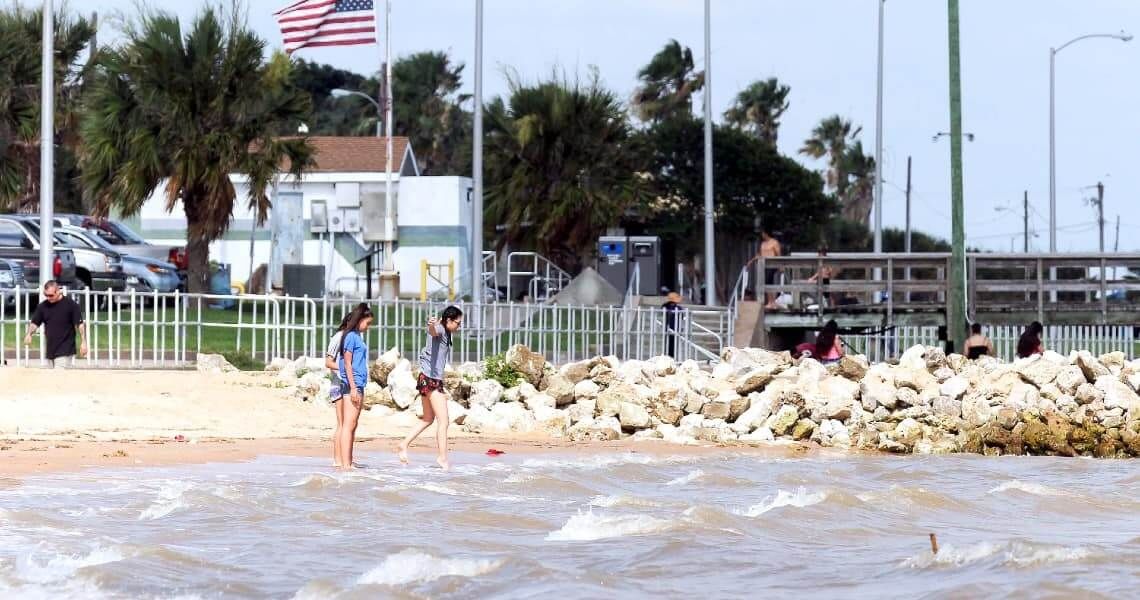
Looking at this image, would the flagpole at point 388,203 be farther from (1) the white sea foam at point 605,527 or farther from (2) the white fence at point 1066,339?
(1) the white sea foam at point 605,527

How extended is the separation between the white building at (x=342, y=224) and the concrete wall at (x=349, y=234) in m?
0.03

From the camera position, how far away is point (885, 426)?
22.4 m

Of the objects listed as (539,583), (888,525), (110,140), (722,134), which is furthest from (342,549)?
(722,134)

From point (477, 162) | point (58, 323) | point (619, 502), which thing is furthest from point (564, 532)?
point (477, 162)

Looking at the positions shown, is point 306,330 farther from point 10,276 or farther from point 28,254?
point 28,254

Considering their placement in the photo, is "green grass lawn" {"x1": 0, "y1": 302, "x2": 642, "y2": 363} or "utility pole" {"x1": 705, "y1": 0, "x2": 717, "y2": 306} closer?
"green grass lawn" {"x1": 0, "y1": 302, "x2": 642, "y2": 363}

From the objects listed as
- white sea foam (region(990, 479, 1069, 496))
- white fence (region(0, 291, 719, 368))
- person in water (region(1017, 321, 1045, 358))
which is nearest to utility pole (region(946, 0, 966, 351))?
person in water (region(1017, 321, 1045, 358))

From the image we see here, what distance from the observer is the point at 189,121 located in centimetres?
3575

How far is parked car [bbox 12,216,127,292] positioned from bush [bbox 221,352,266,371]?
11253 millimetres

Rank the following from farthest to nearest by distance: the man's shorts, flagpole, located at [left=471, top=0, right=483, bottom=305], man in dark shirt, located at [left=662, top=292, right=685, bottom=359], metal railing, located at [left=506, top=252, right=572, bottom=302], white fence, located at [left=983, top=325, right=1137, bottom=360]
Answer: metal railing, located at [left=506, top=252, right=572, bottom=302], white fence, located at [left=983, top=325, right=1137, bottom=360], man in dark shirt, located at [left=662, top=292, right=685, bottom=359], flagpole, located at [left=471, top=0, right=483, bottom=305], the man's shorts

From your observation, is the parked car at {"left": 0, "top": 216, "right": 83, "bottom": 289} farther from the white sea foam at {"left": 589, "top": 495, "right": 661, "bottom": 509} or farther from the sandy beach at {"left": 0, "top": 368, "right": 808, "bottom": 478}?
the white sea foam at {"left": 589, "top": 495, "right": 661, "bottom": 509}

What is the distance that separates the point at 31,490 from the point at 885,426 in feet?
Answer: 37.1

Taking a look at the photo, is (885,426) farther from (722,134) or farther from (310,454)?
(722,134)

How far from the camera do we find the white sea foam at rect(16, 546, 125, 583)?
33.8ft
